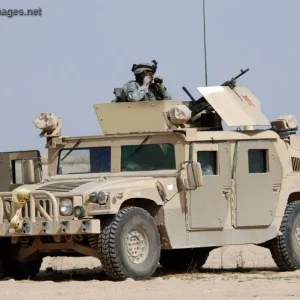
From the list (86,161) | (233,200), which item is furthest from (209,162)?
(86,161)

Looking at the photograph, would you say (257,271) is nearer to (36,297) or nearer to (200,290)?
(200,290)

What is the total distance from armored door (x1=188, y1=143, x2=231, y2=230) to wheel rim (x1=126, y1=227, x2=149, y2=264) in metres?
0.83

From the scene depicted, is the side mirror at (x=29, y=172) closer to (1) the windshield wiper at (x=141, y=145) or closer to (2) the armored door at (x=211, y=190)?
(1) the windshield wiper at (x=141, y=145)

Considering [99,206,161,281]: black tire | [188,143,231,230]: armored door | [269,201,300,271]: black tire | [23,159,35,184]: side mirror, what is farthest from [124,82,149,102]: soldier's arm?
[269,201,300,271]: black tire

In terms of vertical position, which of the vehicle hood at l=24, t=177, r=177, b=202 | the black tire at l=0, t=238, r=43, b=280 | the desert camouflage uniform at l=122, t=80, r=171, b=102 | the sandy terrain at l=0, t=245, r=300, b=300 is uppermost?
the desert camouflage uniform at l=122, t=80, r=171, b=102

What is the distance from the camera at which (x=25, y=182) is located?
52.1 feet

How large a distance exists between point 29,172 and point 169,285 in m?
2.79

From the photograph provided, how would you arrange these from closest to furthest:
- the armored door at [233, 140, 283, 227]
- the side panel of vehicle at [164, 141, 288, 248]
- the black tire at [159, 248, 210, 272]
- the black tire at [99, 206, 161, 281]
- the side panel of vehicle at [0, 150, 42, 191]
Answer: the black tire at [99, 206, 161, 281] < the side panel of vehicle at [164, 141, 288, 248] < the armored door at [233, 140, 283, 227] < the side panel of vehicle at [0, 150, 42, 191] < the black tire at [159, 248, 210, 272]

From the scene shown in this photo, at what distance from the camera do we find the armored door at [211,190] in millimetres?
15305

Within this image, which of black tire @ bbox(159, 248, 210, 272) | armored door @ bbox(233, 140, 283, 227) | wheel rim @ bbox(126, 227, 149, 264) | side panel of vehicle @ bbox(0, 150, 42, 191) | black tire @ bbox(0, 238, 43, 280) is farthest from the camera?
black tire @ bbox(159, 248, 210, 272)

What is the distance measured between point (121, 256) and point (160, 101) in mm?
2259

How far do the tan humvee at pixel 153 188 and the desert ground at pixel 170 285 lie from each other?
0.36 m

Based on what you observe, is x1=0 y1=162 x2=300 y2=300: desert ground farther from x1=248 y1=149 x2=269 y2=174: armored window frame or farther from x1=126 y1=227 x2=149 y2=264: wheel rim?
x1=248 y1=149 x2=269 y2=174: armored window frame

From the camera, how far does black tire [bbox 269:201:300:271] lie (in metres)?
16.0
